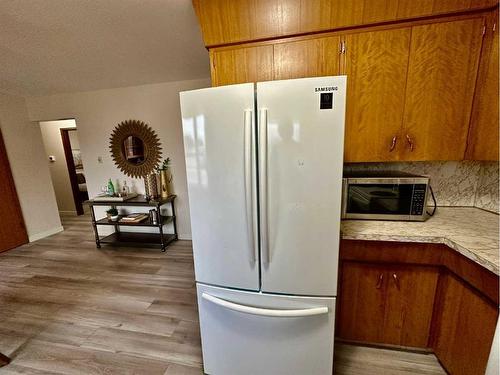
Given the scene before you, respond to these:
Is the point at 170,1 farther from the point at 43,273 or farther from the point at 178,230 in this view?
the point at 43,273

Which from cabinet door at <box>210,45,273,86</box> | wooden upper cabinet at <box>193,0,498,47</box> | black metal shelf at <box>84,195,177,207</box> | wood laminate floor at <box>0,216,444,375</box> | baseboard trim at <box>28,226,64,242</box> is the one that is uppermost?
wooden upper cabinet at <box>193,0,498,47</box>

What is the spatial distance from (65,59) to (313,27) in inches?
113

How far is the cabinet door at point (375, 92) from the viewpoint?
4.55 ft

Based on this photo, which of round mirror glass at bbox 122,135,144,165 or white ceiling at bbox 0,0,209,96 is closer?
white ceiling at bbox 0,0,209,96

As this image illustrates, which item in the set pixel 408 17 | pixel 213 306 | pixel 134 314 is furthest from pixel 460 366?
pixel 134 314

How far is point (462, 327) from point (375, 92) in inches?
59.4

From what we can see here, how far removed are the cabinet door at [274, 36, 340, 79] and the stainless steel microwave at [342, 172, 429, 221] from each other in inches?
30.9

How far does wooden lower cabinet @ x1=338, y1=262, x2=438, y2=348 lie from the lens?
56.5 inches

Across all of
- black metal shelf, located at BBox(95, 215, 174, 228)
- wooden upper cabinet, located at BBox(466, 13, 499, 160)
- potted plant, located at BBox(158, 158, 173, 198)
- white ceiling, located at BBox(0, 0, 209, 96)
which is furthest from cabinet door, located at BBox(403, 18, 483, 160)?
black metal shelf, located at BBox(95, 215, 174, 228)

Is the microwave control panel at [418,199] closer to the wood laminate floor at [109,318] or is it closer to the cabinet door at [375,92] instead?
the cabinet door at [375,92]

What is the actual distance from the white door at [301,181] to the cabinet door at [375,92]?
0.65m

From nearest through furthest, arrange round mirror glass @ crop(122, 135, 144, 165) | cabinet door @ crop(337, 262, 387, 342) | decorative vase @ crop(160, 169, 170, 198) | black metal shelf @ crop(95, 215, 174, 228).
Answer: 1. cabinet door @ crop(337, 262, 387, 342)
2. black metal shelf @ crop(95, 215, 174, 228)
3. decorative vase @ crop(160, 169, 170, 198)
4. round mirror glass @ crop(122, 135, 144, 165)

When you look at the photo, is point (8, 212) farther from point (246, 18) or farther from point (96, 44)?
point (246, 18)

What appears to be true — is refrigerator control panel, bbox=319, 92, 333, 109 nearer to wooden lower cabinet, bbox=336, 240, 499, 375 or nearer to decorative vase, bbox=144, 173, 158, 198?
wooden lower cabinet, bbox=336, 240, 499, 375
